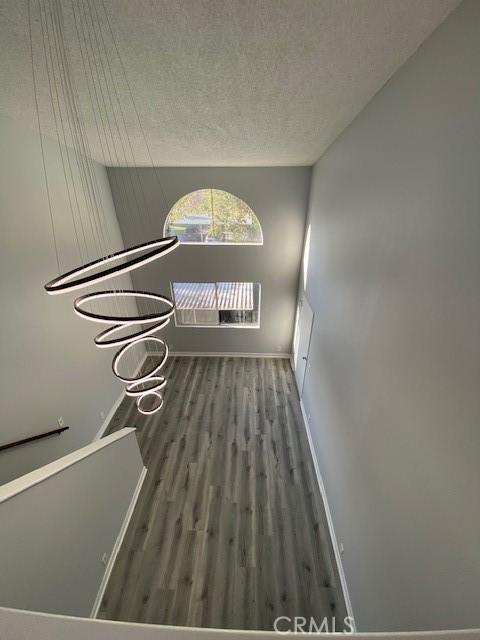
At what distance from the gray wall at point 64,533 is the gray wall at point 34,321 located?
0.89 meters

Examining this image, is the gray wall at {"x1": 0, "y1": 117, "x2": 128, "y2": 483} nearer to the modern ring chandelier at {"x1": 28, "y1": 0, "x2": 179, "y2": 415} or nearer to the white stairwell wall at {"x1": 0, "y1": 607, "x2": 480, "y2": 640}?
the modern ring chandelier at {"x1": 28, "y1": 0, "x2": 179, "y2": 415}

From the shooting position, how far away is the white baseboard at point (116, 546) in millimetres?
2638

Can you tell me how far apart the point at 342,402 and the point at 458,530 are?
1.66m

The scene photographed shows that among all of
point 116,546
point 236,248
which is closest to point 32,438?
point 116,546

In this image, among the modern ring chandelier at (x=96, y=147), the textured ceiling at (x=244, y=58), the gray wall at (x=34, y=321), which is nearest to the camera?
the textured ceiling at (x=244, y=58)

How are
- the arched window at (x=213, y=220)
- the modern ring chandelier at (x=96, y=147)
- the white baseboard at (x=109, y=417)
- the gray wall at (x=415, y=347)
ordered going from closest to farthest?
the gray wall at (x=415, y=347) < the modern ring chandelier at (x=96, y=147) < the white baseboard at (x=109, y=417) < the arched window at (x=213, y=220)

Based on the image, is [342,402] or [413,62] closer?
[413,62]

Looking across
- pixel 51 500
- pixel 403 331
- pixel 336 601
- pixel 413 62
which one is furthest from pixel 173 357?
pixel 413 62

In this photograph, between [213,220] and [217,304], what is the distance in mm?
1913

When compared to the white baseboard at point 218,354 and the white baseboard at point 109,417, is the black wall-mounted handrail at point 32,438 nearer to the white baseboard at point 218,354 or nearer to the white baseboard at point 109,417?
the white baseboard at point 109,417

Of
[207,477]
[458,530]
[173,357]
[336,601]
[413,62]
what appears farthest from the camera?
[173,357]

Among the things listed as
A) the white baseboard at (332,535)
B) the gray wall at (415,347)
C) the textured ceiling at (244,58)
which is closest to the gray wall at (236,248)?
the textured ceiling at (244,58)

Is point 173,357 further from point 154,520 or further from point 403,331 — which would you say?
point 403,331

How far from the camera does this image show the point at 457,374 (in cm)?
138
